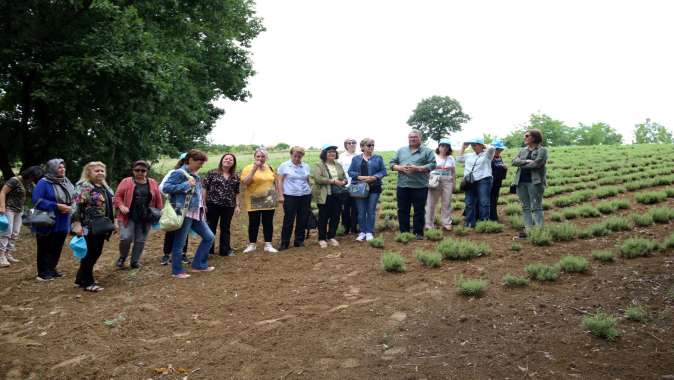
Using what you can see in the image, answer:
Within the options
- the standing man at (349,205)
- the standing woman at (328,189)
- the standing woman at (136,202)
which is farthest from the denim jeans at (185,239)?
the standing man at (349,205)

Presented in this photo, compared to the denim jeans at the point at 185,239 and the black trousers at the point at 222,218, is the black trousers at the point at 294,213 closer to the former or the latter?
the black trousers at the point at 222,218

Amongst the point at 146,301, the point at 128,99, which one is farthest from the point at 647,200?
the point at 128,99

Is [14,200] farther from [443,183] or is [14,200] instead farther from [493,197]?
[493,197]

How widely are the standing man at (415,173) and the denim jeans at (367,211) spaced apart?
0.52m

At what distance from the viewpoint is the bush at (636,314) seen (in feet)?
15.9

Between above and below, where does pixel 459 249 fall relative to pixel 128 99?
below

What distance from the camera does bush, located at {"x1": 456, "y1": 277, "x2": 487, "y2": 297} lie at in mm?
5789

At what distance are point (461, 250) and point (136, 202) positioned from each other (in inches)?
201

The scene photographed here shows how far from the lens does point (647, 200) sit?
11453 mm

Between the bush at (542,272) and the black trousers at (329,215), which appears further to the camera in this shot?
the black trousers at (329,215)

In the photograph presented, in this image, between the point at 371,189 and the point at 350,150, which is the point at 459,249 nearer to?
the point at 371,189

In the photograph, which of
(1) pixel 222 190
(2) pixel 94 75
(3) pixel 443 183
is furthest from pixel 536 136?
(2) pixel 94 75

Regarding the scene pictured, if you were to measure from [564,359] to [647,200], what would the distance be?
29.4 feet

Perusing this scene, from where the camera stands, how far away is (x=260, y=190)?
28.6ft
